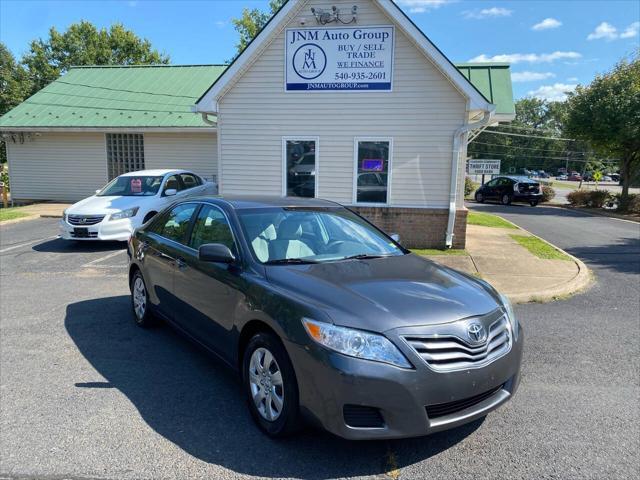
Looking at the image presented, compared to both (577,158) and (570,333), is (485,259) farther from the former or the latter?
(577,158)

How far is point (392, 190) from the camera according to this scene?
10.9m

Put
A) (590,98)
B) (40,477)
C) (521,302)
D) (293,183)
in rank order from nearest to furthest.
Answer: (40,477) → (521,302) → (293,183) → (590,98)

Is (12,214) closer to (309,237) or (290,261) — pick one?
(309,237)

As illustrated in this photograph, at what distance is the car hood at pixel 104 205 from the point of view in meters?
9.97

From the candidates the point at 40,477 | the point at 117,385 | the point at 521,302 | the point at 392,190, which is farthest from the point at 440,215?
the point at 40,477

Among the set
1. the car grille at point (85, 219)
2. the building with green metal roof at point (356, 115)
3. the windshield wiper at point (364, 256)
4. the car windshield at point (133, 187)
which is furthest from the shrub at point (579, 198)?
the windshield wiper at point (364, 256)

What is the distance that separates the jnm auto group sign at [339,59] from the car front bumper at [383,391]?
8962 mm

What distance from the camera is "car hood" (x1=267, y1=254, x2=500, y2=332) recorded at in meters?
2.80

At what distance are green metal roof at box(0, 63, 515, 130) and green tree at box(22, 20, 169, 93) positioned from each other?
79.8ft

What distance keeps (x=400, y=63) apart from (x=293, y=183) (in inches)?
145

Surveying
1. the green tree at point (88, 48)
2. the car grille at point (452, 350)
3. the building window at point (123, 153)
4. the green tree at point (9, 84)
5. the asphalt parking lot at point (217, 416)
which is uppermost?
the green tree at point (88, 48)

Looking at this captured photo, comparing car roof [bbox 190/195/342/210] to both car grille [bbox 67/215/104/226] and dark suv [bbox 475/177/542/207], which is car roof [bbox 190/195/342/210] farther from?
dark suv [bbox 475/177/542/207]

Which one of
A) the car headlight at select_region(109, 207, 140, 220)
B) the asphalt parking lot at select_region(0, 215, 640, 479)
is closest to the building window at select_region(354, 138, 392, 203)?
the car headlight at select_region(109, 207, 140, 220)

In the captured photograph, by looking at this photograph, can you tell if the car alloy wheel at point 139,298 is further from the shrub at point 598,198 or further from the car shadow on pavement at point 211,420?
the shrub at point 598,198
